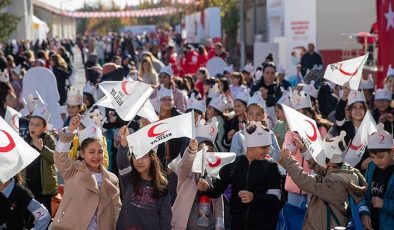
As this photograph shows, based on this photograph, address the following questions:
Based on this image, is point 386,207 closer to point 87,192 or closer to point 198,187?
point 198,187

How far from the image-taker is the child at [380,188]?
25.9ft

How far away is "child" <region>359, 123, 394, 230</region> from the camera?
7.89m

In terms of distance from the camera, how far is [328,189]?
7.53m

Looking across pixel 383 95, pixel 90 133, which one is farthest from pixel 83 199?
pixel 383 95

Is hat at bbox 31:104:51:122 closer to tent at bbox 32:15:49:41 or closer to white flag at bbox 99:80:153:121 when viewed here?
white flag at bbox 99:80:153:121

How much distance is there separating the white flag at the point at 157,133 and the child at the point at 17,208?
101 cm

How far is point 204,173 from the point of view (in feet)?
27.3

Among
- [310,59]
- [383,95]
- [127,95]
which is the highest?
[127,95]

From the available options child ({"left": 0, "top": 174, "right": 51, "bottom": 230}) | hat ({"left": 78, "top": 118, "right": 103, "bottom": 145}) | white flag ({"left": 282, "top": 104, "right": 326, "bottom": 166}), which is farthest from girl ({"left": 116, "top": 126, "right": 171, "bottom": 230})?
white flag ({"left": 282, "top": 104, "right": 326, "bottom": 166})

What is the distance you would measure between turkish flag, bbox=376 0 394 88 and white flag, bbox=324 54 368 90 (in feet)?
13.2

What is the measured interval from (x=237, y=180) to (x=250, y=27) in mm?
45603

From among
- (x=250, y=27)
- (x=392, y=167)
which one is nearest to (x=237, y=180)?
(x=392, y=167)

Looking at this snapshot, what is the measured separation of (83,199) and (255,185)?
4.97ft

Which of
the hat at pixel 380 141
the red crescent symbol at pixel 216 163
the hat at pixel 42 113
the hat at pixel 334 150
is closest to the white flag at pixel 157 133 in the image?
the red crescent symbol at pixel 216 163
